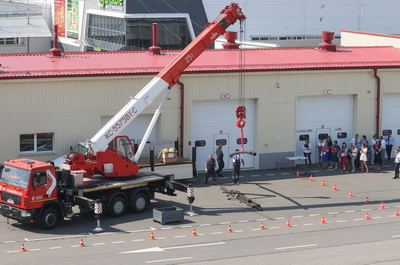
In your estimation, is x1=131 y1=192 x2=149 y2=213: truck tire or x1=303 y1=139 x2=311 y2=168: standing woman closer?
x1=131 y1=192 x2=149 y2=213: truck tire

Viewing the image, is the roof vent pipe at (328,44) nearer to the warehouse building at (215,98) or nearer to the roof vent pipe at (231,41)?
the warehouse building at (215,98)

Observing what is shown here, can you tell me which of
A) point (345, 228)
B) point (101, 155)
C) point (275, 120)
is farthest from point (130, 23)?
point (345, 228)

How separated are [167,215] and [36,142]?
9071 mm

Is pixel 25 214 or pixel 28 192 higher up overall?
pixel 28 192

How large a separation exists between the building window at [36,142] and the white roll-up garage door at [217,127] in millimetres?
6840

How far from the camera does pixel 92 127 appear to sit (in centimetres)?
3375

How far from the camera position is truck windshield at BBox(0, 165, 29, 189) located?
25.4 meters

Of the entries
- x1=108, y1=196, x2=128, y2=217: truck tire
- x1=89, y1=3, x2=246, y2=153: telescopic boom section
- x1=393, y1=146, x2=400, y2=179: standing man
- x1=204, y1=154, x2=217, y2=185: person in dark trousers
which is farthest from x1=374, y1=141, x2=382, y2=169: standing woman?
x1=108, y1=196, x2=128, y2=217: truck tire

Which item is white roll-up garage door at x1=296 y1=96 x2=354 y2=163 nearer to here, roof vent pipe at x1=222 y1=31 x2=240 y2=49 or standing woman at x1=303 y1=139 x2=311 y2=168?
standing woman at x1=303 y1=139 x2=311 y2=168

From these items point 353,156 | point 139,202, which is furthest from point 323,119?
point 139,202

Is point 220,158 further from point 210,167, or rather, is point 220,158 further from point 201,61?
point 201,61

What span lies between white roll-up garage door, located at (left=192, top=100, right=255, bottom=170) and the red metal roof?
1.85 metres

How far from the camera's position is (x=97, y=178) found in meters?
28.3

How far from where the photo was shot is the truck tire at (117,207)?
27.3 m
